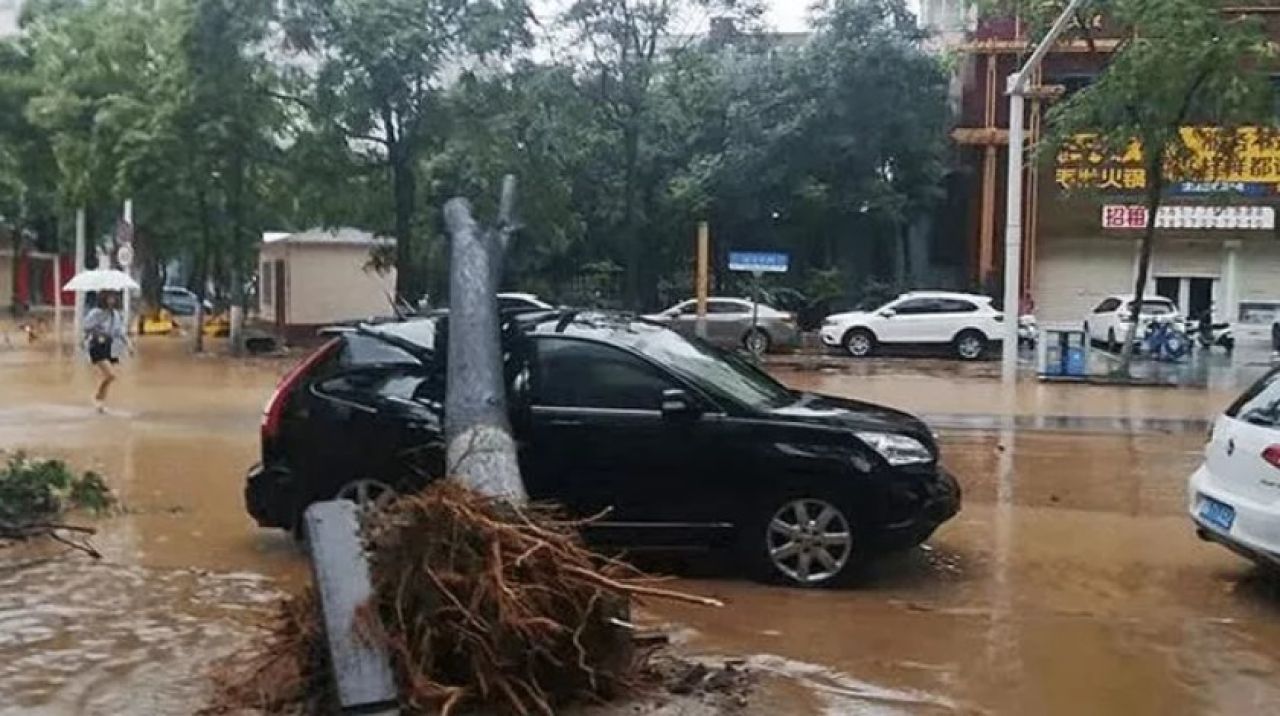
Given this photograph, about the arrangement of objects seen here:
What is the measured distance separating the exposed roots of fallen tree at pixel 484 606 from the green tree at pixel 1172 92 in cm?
2126

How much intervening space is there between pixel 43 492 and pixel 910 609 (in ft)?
18.5

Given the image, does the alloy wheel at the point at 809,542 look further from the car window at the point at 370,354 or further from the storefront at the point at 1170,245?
the storefront at the point at 1170,245

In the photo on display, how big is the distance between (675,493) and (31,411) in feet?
42.1

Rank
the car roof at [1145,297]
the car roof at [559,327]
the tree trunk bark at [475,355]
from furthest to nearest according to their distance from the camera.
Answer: the car roof at [1145,297]
the car roof at [559,327]
the tree trunk bark at [475,355]

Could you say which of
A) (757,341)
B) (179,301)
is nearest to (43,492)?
(757,341)

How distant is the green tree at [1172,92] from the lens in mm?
24641

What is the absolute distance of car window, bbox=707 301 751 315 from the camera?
35312 mm

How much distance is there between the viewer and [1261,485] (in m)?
8.05

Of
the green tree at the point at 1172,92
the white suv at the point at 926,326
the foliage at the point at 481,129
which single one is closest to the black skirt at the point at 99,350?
the foliage at the point at 481,129

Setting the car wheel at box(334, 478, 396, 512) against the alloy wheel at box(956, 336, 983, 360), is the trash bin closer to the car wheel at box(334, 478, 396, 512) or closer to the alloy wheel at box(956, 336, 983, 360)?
the alloy wheel at box(956, 336, 983, 360)

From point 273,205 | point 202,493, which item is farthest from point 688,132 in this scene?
point 202,493

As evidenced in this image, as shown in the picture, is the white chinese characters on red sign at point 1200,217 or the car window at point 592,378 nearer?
the car window at point 592,378

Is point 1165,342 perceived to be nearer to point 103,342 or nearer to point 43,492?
point 103,342

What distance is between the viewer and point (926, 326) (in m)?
34.4
